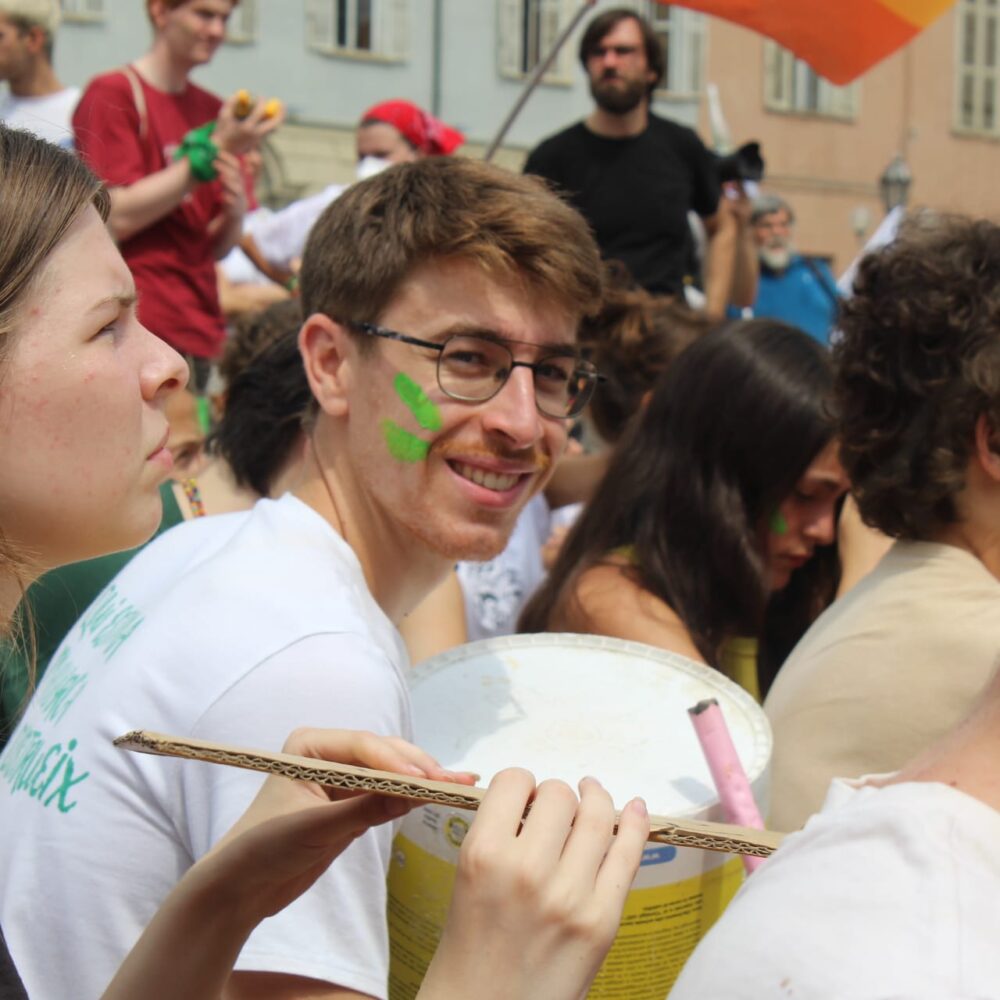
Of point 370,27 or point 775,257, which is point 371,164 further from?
point 370,27

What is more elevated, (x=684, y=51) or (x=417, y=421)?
(x=684, y=51)

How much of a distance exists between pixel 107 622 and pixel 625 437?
166cm

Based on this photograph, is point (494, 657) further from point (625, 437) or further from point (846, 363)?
point (625, 437)

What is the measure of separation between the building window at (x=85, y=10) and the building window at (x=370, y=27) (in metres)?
3.38

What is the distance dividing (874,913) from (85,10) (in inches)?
708

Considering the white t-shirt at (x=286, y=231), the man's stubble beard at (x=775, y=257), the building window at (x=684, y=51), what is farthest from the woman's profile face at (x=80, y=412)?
the building window at (x=684, y=51)

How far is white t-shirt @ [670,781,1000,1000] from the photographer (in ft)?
3.22

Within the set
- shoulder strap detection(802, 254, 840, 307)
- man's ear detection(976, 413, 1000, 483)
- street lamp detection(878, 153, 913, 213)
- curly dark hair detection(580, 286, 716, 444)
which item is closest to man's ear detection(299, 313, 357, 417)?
man's ear detection(976, 413, 1000, 483)

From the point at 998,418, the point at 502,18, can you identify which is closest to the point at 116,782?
the point at 998,418

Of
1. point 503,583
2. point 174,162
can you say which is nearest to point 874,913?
point 503,583

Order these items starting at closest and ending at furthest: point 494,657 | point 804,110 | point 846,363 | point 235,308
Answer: point 494,657 < point 846,363 < point 235,308 < point 804,110

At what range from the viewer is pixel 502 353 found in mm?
2127

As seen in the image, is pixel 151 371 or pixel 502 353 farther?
pixel 502 353

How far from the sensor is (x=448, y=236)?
2.08 m
